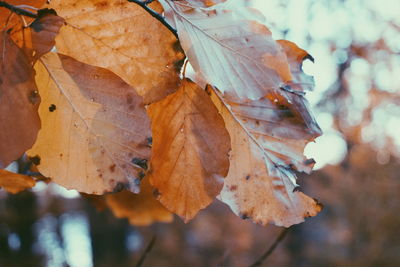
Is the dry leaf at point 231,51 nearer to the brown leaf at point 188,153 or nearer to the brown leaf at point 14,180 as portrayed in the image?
the brown leaf at point 188,153

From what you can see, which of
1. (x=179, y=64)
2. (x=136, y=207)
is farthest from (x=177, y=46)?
(x=136, y=207)

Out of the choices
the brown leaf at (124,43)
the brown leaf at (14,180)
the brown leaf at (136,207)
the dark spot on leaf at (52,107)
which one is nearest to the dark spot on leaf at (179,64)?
the brown leaf at (124,43)

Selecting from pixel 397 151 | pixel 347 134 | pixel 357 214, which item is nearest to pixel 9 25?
pixel 357 214

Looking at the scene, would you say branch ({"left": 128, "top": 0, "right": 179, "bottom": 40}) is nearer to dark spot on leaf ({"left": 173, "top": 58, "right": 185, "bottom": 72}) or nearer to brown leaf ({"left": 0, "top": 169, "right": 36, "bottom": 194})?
dark spot on leaf ({"left": 173, "top": 58, "right": 185, "bottom": 72})

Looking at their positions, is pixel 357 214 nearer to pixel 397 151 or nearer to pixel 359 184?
pixel 359 184

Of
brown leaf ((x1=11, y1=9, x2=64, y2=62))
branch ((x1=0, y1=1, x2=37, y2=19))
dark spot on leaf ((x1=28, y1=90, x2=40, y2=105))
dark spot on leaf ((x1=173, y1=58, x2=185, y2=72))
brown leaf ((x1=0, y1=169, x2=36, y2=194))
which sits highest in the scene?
branch ((x1=0, y1=1, x2=37, y2=19))

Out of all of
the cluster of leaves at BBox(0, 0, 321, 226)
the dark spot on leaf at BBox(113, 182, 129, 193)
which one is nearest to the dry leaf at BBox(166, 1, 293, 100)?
the cluster of leaves at BBox(0, 0, 321, 226)

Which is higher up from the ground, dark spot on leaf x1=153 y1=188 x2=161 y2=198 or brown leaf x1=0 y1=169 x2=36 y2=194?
dark spot on leaf x1=153 y1=188 x2=161 y2=198

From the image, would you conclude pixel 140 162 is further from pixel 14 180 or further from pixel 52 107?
pixel 14 180

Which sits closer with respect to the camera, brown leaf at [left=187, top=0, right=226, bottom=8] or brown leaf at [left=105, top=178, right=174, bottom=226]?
brown leaf at [left=187, top=0, right=226, bottom=8]
